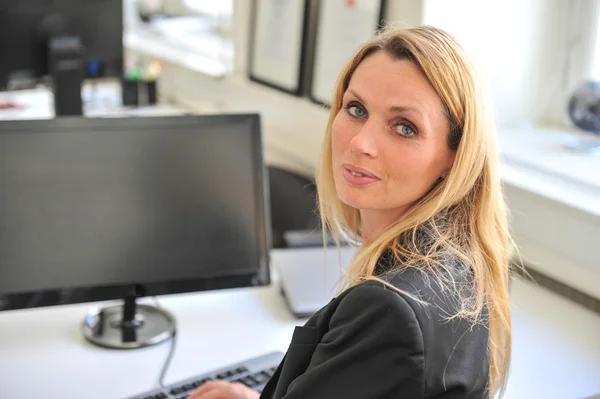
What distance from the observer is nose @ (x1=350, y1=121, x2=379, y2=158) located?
3.51 ft

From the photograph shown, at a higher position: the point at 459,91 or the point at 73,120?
the point at 459,91

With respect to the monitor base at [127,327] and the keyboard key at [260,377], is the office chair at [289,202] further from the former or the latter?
the keyboard key at [260,377]

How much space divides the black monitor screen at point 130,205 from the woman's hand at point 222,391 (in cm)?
28

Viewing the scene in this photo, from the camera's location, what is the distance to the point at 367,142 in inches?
42.1

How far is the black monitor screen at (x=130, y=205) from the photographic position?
1416 millimetres

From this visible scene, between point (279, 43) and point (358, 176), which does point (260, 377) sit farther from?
point (279, 43)

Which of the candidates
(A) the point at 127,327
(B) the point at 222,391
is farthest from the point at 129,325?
(B) the point at 222,391

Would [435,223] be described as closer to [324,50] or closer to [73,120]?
[73,120]

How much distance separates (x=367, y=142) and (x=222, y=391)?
1.63ft

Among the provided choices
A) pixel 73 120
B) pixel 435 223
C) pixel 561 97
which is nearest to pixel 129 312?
pixel 73 120

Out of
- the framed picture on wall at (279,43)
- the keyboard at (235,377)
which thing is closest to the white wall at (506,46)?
the framed picture on wall at (279,43)

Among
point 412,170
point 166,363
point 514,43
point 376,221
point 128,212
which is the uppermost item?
point 514,43

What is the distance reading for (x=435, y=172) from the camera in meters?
1.09

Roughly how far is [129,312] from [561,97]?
141 cm
